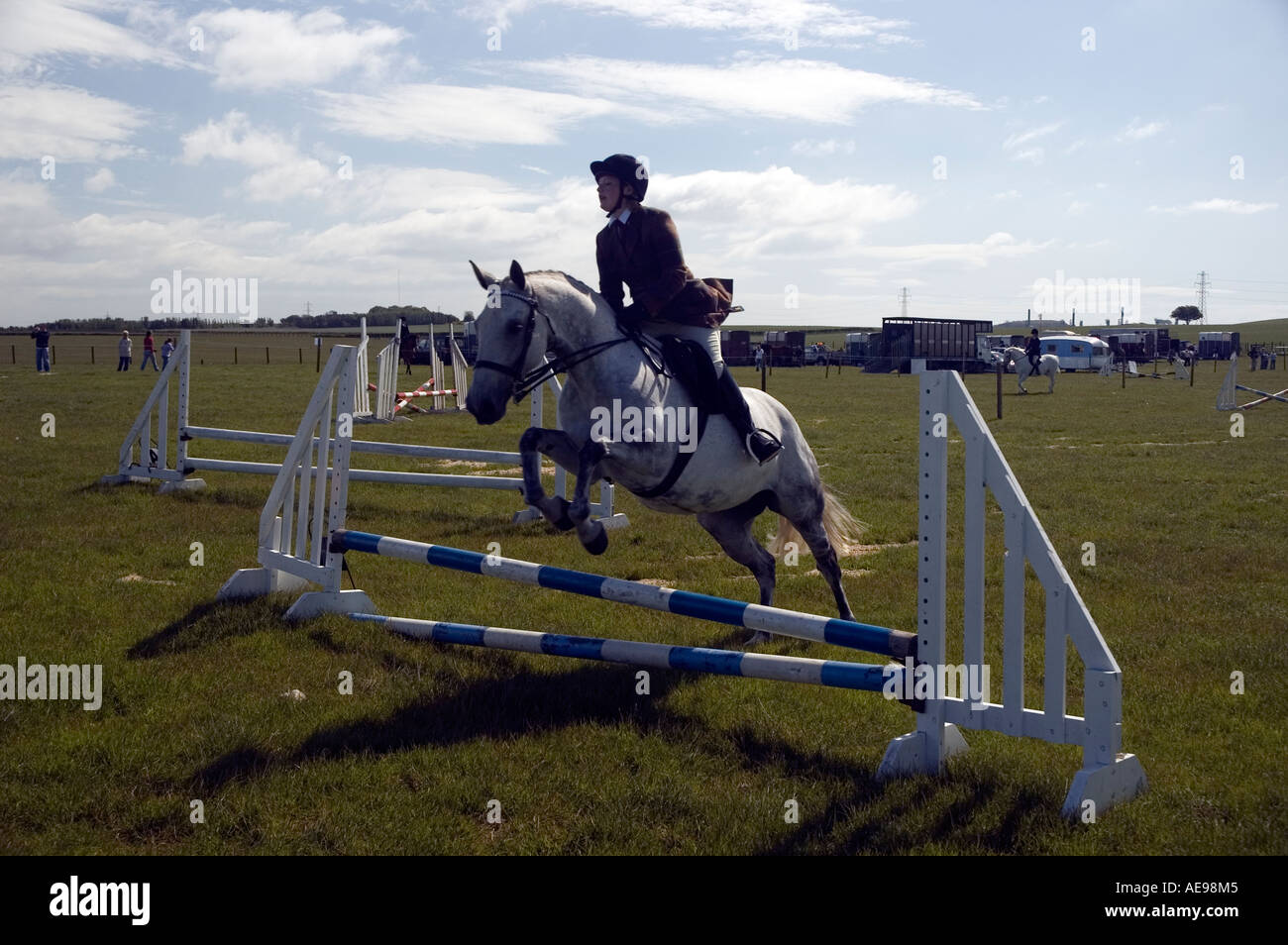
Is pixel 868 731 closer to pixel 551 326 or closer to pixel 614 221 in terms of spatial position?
pixel 551 326

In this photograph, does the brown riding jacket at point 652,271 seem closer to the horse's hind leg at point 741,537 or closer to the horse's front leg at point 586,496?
the horse's front leg at point 586,496

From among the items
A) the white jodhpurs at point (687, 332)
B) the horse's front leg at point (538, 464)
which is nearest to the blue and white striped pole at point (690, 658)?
the horse's front leg at point (538, 464)

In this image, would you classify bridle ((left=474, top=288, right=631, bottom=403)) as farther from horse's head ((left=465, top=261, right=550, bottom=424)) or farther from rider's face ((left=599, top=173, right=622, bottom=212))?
rider's face ((left=599, top=173, right=622, bottom=212))

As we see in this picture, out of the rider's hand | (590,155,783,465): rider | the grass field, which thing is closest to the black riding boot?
(590,155,783,465): rider

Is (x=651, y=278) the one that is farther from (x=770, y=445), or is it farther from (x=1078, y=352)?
(x=1078, y=352)

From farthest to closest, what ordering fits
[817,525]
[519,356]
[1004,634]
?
[817,525] < [519,356] < [1004,634]

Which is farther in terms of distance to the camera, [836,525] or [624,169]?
[836,525]

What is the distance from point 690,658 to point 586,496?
1044 millimetres

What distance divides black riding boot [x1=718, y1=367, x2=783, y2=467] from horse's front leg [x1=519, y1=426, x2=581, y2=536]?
0.95 meters

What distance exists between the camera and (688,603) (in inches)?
206

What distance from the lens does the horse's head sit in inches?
211

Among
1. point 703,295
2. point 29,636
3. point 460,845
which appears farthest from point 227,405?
point 460,845

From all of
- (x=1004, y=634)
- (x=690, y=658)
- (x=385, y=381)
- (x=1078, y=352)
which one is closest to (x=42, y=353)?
(x=385, y=381)
